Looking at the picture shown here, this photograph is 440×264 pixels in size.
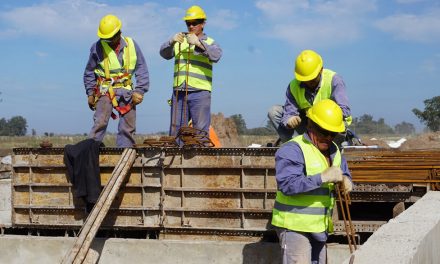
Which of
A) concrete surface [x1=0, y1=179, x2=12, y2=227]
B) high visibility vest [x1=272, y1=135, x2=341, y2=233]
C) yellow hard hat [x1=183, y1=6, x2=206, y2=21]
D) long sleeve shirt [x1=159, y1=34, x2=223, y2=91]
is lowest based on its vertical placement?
concrete surface [x1=0, y1=179, x2=12, y2=227]

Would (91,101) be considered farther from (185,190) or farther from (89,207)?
(185,190)

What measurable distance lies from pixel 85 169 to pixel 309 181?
3.65 meters

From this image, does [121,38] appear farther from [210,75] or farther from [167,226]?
[167,226]

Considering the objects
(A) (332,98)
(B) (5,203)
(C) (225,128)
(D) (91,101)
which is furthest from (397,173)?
(C) (225,128)

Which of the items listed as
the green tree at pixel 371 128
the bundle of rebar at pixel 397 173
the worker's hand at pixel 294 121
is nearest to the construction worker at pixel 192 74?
the worker's hand at pixel 294 121

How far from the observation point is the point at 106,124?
8953mm

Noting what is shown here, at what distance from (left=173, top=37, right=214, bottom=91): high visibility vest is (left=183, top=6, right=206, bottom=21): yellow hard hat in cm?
31

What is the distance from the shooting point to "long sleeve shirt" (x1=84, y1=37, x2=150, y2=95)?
29.3 feet

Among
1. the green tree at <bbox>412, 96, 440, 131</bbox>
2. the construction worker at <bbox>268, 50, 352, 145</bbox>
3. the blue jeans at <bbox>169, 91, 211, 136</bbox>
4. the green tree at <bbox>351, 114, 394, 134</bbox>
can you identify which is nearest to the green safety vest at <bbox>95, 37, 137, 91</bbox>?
the blue jeans at <bbox>169, 91, 211, 136</bbox>

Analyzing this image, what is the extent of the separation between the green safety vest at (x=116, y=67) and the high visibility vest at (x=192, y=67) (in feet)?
1.99

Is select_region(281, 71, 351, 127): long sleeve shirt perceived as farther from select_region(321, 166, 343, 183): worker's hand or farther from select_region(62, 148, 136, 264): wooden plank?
select_region(62, 148, 136, 264): wooden plank

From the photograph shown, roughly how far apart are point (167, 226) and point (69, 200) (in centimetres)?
138

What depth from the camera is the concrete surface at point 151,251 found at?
7.82 meters

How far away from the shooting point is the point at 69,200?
28.2 feet
